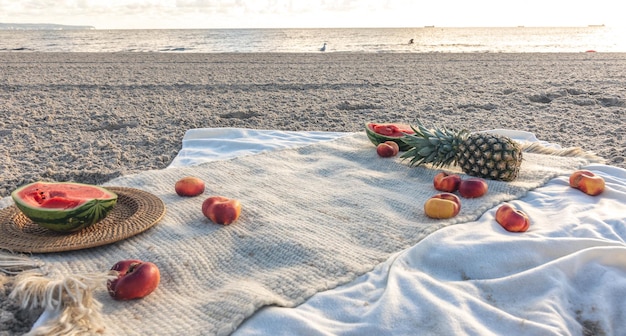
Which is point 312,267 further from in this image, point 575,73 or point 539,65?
point 539,65

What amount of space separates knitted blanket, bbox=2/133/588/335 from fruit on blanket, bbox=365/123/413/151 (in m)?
0.33

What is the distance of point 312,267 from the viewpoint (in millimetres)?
2168

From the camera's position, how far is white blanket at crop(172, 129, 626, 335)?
1.73 meters

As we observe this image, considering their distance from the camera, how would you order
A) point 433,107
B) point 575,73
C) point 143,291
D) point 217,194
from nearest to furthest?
1. point 143,291
2. point 217,194
3. point 433,107
4. point 575,73

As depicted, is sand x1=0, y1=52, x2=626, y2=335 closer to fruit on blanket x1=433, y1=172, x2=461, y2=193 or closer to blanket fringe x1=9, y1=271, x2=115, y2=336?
blanket fringe x1=9, y1=271, x2=115, y2=336

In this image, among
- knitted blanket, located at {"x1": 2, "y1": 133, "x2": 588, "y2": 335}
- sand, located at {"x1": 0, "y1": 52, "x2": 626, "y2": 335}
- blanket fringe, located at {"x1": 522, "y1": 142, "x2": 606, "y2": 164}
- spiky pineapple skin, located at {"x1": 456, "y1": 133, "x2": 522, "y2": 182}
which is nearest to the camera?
knitted blanket, located at {"x1": 2, "y1": 133, "x2": 588, "y2": 335}

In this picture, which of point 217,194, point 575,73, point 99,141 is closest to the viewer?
point 217,194

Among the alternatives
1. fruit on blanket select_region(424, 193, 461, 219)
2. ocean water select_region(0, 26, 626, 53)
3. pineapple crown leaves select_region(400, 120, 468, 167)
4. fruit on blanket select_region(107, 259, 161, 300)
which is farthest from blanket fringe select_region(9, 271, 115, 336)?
ocean water select_region(0, 26, 626, 53)

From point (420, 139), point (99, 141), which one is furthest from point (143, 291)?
point (99, 141)

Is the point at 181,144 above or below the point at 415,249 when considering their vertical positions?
below

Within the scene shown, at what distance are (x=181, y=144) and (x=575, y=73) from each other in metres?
9.12

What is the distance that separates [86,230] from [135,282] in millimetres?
762

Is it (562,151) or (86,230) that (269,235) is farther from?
(562,151)

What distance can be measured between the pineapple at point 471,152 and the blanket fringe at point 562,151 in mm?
903
